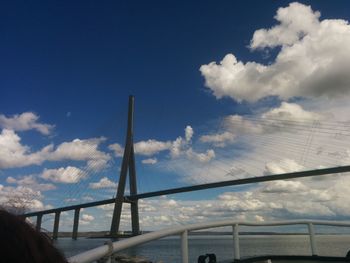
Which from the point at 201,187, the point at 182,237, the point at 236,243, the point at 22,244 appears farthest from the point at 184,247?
the point at 201,187

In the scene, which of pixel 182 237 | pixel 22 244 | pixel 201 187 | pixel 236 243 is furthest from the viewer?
pixel 201 187

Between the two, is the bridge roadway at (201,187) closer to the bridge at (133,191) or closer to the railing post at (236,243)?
the bridge at (133,191)

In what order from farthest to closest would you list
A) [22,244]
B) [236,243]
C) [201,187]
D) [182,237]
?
[201,187] < [236,243] < [182,237] < [22,244]

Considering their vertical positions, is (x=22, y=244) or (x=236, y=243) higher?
(x=22, y=244)

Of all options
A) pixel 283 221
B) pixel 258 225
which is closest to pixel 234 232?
pixel 258 225

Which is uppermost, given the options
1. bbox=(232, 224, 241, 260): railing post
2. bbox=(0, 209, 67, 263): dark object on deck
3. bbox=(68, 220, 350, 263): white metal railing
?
bbox=(0, 209, 67, 263): dark object on deck

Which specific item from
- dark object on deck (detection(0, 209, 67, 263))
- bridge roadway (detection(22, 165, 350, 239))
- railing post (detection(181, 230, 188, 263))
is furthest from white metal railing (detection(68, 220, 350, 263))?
bridge roadway (detection(22, 165, 350, 239))

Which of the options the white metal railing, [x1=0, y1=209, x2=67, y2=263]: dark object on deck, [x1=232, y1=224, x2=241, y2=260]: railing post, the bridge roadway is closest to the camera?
[x1=0, y1=209, x2=67, y2=263]: dark object on deck

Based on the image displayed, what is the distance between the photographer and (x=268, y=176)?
38.2 meters

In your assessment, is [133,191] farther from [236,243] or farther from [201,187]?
[236,243]

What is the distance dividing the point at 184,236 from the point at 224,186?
37.9 meters

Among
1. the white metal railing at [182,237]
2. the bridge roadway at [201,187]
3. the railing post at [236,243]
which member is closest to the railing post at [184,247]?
the white metal railing at [182,237]

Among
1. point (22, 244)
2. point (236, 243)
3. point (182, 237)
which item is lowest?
point (236, 243)

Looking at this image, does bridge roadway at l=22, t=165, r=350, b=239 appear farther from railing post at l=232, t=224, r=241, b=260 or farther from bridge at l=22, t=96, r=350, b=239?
railing post at l=232, t=224, r=241, b=260
